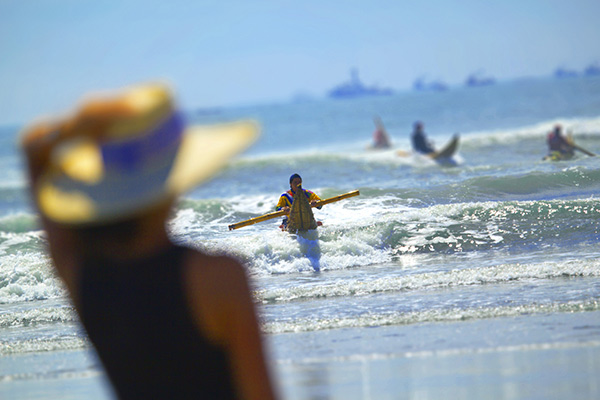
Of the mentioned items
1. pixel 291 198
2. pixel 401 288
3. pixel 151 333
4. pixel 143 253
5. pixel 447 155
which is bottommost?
pixel 447 155

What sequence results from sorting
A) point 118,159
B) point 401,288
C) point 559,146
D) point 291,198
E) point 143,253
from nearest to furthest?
point 118,159
point 143,253
point 401,288
point 291,198
point 559,146

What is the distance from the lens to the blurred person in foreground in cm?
124

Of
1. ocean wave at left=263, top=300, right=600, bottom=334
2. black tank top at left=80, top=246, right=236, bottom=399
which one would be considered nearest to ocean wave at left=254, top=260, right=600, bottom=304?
ocean wave at left=263, top=300, right=600, bottom=334

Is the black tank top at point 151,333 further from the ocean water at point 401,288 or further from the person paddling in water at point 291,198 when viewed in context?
the person paddling in water at point 291,198

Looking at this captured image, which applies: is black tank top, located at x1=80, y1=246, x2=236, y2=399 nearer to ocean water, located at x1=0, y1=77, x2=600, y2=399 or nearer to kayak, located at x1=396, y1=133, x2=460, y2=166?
ocean water, located at x1=0, y1=77, x2=600, y2=399

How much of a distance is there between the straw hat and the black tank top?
0.49 ft

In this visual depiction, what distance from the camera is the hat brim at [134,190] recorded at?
48.7 inches

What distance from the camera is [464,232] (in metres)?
13.0

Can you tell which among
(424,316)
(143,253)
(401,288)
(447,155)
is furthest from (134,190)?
(447,155)

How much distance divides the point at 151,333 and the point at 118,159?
36 cm

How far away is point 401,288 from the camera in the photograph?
29.5 feet

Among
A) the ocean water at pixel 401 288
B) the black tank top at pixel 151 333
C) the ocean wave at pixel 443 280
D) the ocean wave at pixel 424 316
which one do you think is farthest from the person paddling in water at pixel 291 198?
the black tank top at pixel 151 333

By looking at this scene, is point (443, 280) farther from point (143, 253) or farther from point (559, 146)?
point (559, 146)

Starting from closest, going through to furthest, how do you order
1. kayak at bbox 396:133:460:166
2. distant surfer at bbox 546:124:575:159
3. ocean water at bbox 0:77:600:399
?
ocean water at bbox 0:77:600:399, distant surfer at bbox 546:124:575:159, kayak at bbox 396:133:460:166
